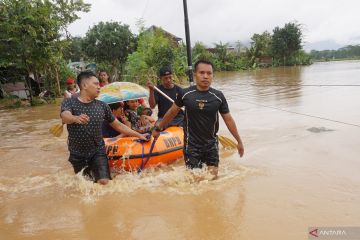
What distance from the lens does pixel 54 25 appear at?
53.5 feet

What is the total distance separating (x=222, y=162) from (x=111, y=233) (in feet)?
8.86

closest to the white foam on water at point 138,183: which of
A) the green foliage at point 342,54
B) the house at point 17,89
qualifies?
the house at point 17,89

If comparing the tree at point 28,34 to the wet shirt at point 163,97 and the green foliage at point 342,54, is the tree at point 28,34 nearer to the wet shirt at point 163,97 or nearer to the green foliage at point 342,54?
the wet shirt at point 163,97

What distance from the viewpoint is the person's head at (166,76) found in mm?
5699

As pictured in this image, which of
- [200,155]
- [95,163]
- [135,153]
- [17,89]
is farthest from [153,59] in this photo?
[200,155]

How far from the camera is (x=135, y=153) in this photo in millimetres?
5141

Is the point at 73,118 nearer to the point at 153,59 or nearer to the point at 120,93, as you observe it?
the point at 120,93

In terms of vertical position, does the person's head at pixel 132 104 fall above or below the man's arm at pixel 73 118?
below

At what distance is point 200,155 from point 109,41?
30.1 m

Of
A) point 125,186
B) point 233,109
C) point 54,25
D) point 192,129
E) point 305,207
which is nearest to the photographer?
point 305,207

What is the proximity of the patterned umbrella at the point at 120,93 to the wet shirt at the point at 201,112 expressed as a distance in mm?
1528

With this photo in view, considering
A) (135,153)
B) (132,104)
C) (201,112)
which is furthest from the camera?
(132,104)

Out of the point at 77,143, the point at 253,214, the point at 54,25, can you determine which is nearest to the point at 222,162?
the point at 253,214

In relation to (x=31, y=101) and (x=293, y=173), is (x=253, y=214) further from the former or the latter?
(x=31, y=101)
